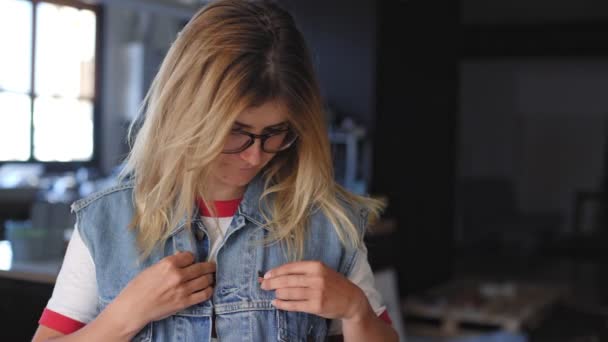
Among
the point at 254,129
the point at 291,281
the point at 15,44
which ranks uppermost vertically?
the point at 15,44

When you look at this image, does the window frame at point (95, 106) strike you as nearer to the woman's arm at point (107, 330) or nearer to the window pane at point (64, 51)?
the window pane at point (64, 51)

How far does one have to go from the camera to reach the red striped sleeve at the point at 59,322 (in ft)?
4.01

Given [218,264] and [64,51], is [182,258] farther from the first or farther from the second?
[64,51]

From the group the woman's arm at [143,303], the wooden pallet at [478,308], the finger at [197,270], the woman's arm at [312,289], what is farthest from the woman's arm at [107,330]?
the wooden pallet at [478,308]

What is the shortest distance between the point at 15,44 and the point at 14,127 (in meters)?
0.88

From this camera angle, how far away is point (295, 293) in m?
1.18

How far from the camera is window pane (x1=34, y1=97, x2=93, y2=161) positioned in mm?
8617

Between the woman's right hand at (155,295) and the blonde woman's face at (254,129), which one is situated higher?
the blonde woman's face at (254,129)

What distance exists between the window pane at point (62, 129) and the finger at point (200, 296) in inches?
308

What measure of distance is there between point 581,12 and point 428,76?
479 centimetres

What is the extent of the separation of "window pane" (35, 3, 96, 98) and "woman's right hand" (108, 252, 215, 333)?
7.89m

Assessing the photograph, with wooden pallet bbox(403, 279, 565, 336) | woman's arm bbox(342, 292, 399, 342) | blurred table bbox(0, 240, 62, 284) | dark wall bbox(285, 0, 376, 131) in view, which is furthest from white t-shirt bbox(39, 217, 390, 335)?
dark wall bbox(285, 0, 376, 131)

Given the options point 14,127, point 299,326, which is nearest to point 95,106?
point 14,127

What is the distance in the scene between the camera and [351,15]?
16.5ft
